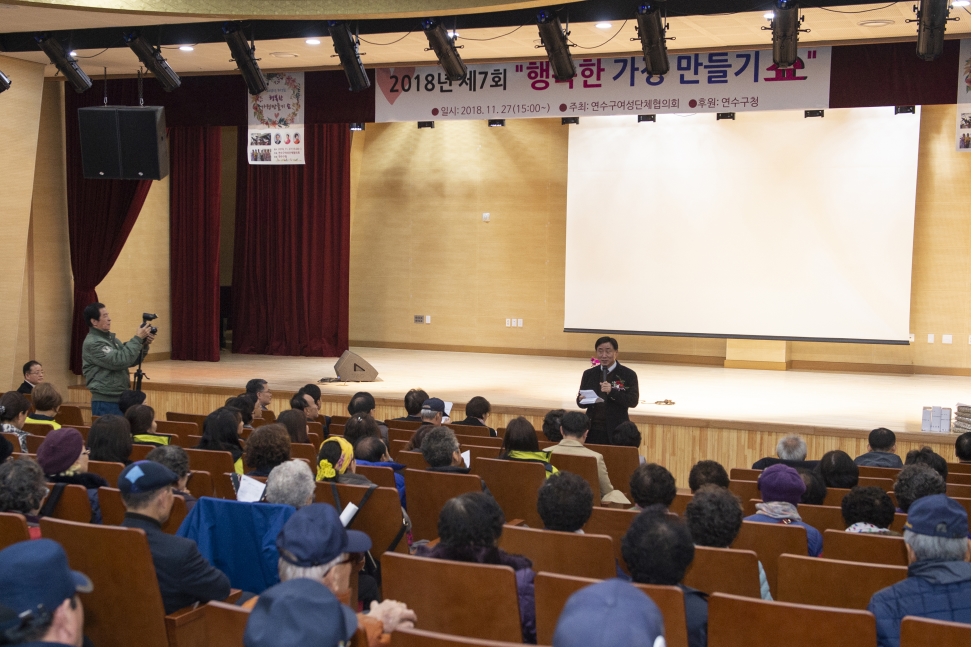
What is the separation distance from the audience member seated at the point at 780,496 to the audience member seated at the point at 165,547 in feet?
6.63

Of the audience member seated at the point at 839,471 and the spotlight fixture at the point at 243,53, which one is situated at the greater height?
the spotlight fixture at the point at 243,53

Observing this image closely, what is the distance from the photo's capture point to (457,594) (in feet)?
8.77

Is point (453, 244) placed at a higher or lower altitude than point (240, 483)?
higher

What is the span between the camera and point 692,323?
12336 millimetres

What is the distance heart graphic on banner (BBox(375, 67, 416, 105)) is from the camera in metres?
9.34

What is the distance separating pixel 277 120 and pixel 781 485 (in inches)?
285

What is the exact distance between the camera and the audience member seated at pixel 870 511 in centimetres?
366

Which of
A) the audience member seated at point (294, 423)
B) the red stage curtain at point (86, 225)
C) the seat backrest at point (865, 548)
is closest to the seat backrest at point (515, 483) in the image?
the audience member seated at point (294, 423)

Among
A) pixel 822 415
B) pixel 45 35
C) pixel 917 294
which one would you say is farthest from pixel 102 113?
pixel 917 294

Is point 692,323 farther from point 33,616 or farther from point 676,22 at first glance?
point 33,616

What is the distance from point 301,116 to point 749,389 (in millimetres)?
5425

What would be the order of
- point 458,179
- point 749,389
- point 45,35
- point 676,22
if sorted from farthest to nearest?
point 458,179, point 749,389, point 45,35, point 676,22

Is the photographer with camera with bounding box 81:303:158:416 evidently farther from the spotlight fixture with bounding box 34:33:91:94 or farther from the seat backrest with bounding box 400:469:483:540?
the seat backrest with bounding box 400:469:483:540

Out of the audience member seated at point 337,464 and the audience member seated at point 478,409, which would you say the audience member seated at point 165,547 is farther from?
the audience member seated at point 478,409
